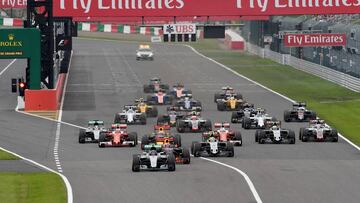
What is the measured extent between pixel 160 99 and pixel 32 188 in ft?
102

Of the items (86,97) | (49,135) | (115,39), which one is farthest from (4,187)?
(115,39)

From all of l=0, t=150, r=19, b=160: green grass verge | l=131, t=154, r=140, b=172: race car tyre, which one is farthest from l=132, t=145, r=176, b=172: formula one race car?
l=0, t=150, r=19, b=160: green grass verge

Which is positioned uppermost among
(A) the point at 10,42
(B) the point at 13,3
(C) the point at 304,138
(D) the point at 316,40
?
(B) the point at 13,3

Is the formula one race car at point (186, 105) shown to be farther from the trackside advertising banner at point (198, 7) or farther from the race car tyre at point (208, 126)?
the race car tyre at point (208, 126)

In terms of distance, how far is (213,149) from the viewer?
39750 mm

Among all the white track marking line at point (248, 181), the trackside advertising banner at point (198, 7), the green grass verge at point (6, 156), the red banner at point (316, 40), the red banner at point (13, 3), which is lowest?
the green grass verge at point (6, 156)

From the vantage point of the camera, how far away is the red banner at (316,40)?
8200 cm

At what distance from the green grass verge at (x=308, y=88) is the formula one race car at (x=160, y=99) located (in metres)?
7.47

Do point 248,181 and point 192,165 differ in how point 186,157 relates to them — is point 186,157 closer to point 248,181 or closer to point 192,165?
point 192,165

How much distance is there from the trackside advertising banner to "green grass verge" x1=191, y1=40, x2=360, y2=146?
5123 mm

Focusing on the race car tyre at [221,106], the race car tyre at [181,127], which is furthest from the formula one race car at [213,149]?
the race car tyre at [221,106]

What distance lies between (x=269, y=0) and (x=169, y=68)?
1396 inches

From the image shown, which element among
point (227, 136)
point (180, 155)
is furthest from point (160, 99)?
point (180, 155)

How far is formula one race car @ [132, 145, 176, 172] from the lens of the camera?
116 ft
